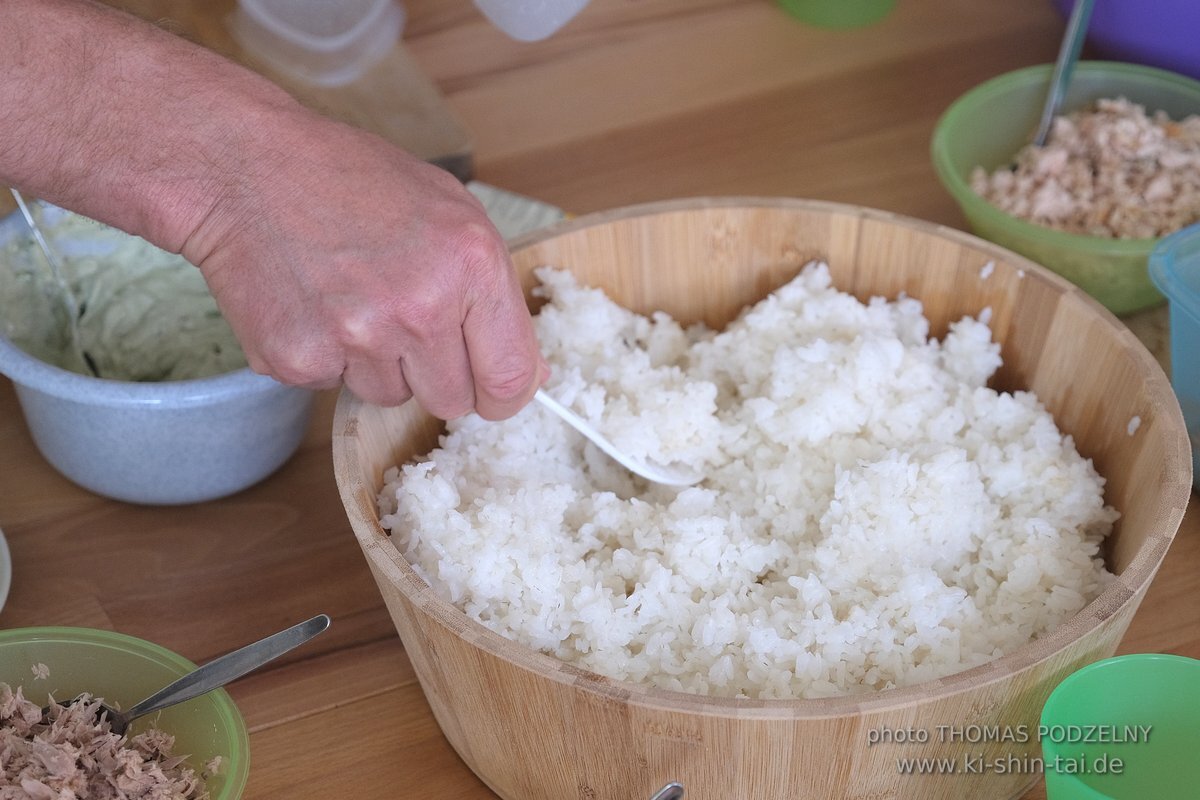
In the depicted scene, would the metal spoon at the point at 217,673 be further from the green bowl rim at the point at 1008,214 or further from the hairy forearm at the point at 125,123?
the green bowl rim at the point at 1008,214

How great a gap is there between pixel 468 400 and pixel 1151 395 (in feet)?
2.08

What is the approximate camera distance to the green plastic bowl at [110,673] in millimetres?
999

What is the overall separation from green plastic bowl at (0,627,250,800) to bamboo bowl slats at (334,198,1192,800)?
0.19m

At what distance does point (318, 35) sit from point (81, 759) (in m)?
1.16

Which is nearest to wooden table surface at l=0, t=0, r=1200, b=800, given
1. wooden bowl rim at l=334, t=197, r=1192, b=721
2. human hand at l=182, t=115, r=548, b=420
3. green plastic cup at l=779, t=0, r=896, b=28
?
green plastic cup at l=779, t=0, r=896, b=28

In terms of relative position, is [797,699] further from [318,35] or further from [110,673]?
[318,35]

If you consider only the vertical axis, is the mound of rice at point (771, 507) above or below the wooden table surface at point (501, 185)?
above

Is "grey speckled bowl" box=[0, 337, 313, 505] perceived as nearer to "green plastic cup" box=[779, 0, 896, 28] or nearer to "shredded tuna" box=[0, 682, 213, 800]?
"shredded tuna" box=[0, 682, 213, 800]

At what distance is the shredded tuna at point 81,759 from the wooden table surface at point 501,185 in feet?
0.42

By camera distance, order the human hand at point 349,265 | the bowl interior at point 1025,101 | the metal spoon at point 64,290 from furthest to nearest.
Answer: the bowl interior at point 1025,101 < the metal spoon at point 64,290 < the human hand at point 349,265

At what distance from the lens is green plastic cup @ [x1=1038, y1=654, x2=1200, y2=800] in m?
0.87

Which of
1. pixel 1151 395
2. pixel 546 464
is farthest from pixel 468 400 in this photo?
pixel 1151 395

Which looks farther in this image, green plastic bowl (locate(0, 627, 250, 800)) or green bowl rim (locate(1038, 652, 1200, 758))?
green plastic bowl (locate(0, 627, 250, 800))

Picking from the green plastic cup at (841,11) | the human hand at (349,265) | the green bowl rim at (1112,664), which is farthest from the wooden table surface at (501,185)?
the human hand at (349,265)
